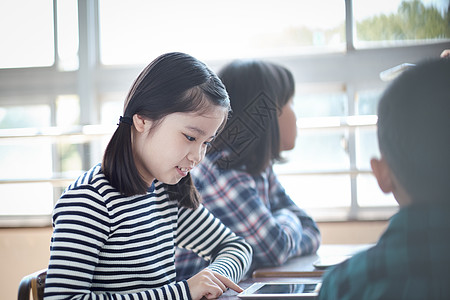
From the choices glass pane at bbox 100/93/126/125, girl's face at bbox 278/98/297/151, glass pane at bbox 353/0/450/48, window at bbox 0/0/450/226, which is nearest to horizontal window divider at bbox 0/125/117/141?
window at bbox 0/0/450/226

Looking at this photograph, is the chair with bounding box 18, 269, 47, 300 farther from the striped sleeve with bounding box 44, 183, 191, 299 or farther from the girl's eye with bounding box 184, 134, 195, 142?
the girl's eye with bounding box 184, 134, 195, 142

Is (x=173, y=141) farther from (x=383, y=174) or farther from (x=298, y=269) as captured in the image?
(x=383, y=174)

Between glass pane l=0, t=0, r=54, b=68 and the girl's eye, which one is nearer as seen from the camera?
the girl's eye

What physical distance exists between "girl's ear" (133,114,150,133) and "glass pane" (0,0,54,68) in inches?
64.6

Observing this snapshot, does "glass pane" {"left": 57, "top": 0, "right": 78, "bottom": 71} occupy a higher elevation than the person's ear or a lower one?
higher

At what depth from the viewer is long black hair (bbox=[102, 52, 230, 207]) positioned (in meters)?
0.91

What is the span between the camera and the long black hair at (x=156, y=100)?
0.91m

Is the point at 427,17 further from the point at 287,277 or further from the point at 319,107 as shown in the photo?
the point at 287,277

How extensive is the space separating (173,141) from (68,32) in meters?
1.66

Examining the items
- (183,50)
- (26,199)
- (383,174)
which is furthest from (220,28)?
(383,174)

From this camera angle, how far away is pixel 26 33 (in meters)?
2.43

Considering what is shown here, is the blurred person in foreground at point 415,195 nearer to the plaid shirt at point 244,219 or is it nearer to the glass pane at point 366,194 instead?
the plaid shirt at point 244,219

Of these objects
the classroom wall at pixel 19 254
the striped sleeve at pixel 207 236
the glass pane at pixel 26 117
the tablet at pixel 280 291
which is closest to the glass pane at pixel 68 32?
the glass pane at pixel 26 117

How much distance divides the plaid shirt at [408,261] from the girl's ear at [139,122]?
562 mm
